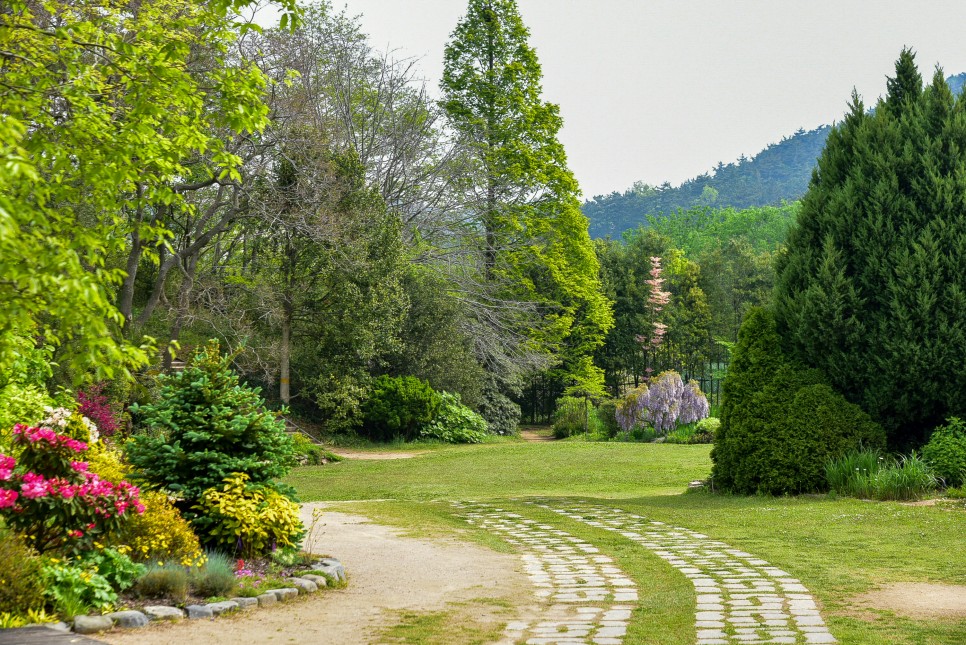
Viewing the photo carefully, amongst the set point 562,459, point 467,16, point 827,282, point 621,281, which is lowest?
point 562,459

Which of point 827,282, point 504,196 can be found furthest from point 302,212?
point 827,282

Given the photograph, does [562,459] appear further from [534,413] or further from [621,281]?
[621,281]

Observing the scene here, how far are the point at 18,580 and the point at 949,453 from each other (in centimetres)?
1128

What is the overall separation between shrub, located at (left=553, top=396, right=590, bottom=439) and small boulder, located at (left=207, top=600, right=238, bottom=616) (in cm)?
2299

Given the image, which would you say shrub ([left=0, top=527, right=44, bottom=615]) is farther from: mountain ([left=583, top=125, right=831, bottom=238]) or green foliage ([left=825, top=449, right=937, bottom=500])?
mountain ([left=583, top=125, right=831, bottom=238])

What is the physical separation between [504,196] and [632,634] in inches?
1062

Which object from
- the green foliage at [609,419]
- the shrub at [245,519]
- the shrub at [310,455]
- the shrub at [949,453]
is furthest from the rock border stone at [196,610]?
the green foliage at [609,419]

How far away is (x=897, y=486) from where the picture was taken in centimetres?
1247

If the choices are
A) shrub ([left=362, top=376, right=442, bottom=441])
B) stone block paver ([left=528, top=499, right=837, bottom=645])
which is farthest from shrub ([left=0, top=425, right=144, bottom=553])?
shrub ([left=362, top=376, right=442, bottom=441])

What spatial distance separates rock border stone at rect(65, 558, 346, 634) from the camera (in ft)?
19.8

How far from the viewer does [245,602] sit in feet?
22.8

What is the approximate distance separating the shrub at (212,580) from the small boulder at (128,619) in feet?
2.52

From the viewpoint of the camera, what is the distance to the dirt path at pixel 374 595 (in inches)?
243

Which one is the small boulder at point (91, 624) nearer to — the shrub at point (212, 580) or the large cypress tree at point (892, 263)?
the shrub at point (212, 580)
